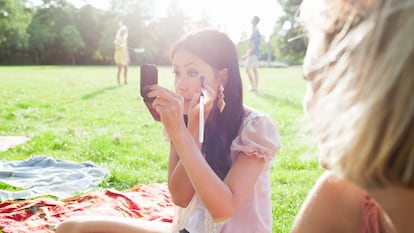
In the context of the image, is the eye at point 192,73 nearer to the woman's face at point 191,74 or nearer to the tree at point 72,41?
the woman's face at point 191,74

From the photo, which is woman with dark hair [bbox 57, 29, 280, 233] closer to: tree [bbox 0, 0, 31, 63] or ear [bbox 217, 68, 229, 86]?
ear [bbox 217, 68, 229, 86]

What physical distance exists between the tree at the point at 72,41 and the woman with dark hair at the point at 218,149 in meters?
46.7

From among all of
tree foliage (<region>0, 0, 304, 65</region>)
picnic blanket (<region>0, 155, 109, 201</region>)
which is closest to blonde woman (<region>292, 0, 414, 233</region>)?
picnic blanket (<region>0, 155, 109, 201</region>)

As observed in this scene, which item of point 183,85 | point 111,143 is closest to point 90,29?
point 111,143

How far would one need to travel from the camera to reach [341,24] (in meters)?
0.81

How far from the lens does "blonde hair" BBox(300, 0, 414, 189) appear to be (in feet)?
2.22

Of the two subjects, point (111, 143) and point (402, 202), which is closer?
point (402, 202)

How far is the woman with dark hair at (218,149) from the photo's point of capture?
173 centimetres

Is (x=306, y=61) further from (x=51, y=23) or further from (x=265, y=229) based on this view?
(x=51, y=23)

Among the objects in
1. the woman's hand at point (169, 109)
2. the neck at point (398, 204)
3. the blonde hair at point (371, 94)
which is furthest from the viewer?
the woman's hand at point (169, 109)

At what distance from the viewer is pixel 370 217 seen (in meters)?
1.05

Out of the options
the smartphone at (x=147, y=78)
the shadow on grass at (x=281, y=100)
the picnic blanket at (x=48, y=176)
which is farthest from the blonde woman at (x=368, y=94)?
the shadow on grass at (x=281, y=100)

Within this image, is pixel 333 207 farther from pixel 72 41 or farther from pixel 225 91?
pixel 72 41

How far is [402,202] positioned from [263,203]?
1181 mm
